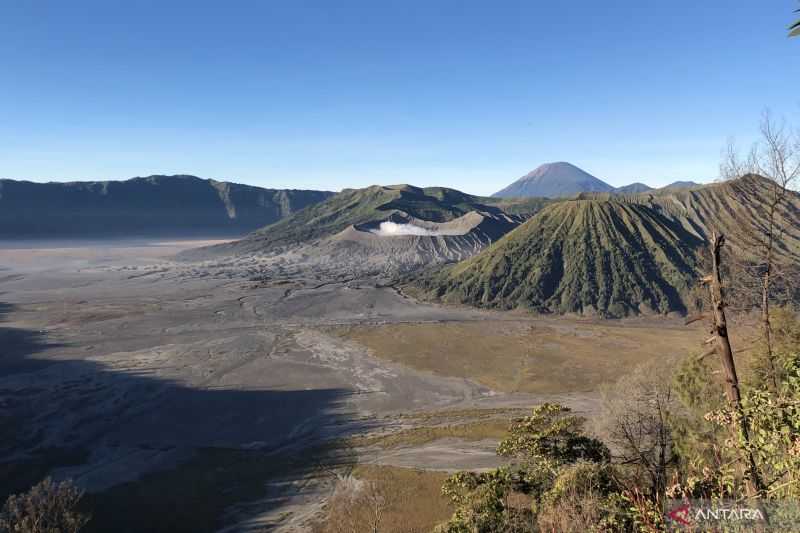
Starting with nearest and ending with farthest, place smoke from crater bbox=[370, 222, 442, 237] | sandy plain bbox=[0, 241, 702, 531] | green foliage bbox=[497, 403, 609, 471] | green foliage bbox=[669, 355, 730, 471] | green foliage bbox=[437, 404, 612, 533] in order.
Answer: green foliage bbox=[437, 404, 612, 533], green foliage bbox=[497, 403, 609, 471], green foliage bbox=[669, 355, 730, 471], sandy plain bbox=[0, 241, 702, 531], smoke from crater bbox=[370, 222, 442, 237]

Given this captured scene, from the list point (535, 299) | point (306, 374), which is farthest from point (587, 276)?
point (306, 374)

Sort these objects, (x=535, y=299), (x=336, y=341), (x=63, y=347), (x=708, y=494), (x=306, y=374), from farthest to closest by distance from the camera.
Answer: (x=535, y=299) < (x=336, y=341) < (x=63, y=347) < (x=306, y=374) < (x=708, y=494)

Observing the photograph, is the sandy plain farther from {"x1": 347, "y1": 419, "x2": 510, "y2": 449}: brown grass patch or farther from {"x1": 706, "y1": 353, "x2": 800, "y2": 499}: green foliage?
{"x1": 706, "y1": 353, "x2": 800, "y2": 499}: green foliage

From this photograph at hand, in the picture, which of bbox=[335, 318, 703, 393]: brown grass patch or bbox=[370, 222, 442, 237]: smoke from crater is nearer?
bbox=[335, 318, 703, 393]: brown grass patch

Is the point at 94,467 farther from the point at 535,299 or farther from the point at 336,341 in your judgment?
the point at 535,299

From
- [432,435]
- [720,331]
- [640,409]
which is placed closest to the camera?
[720,331]

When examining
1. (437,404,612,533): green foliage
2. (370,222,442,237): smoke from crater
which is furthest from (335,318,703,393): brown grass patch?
(370,222,442,237): smoke from crater

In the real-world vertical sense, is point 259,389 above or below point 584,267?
below

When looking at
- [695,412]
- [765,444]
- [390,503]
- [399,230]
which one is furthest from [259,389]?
[399,230]

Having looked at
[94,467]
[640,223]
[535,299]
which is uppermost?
[640,223]

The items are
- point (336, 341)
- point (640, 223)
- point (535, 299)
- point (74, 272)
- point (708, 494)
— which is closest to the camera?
point (708, 494)

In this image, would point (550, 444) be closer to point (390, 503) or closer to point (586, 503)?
point (586, 503)
